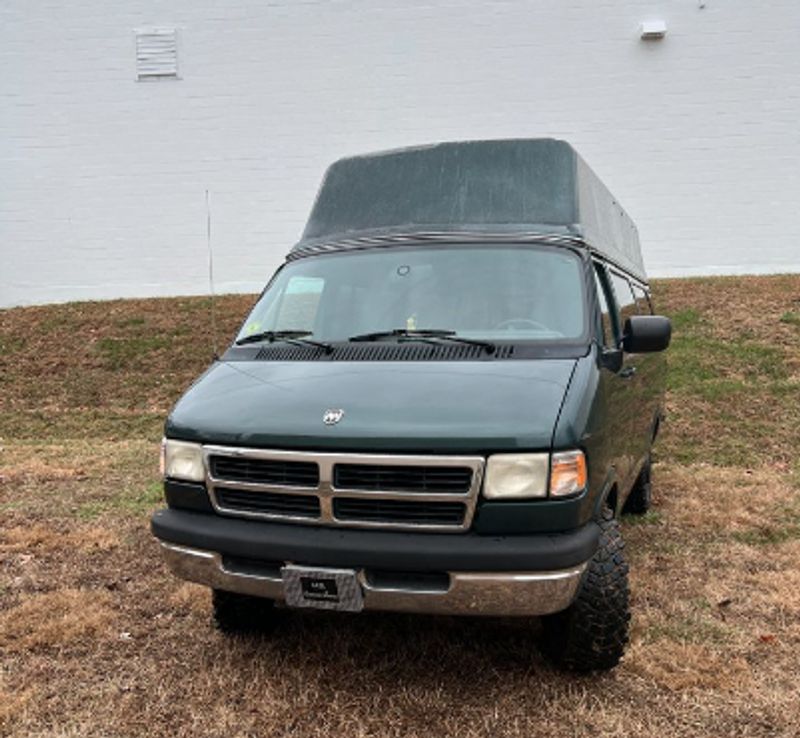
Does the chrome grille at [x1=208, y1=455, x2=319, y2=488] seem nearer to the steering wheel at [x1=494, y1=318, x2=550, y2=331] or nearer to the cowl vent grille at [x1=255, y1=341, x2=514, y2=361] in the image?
the cowl vent grille at [x1=255, y1=341, x2=514, y2=361]

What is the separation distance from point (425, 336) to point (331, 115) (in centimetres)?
1257

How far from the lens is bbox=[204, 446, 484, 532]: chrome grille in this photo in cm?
298

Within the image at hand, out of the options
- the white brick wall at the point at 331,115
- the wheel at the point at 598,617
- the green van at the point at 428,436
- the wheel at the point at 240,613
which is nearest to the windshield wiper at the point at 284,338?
the green van at the point at 428,436

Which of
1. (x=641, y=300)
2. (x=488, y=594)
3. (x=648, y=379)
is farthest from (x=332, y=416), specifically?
(x=641, y=300)

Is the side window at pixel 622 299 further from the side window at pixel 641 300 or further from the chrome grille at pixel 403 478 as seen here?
the chrome grille at pixel 403 478

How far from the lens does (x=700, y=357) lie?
11281mm

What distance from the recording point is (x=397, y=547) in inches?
117

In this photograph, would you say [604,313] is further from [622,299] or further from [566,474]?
[566,474]

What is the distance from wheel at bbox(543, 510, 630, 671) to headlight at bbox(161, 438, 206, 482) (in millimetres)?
1627

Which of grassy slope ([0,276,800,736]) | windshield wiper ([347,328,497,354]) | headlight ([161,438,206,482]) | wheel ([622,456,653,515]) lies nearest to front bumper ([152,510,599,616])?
headlight ([161,438,206,482])

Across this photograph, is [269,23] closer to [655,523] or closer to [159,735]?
[655,523]

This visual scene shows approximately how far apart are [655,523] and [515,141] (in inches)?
114

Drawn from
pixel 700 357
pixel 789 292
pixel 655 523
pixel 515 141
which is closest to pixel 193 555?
pixel 515 141

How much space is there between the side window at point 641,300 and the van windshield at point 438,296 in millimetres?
2179
